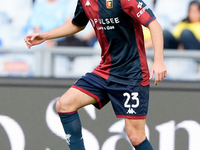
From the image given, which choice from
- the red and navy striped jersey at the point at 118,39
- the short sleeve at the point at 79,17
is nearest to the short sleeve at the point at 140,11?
the red and navy striped jersey at the point at 118,39

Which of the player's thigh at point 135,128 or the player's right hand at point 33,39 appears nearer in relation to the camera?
the player's thigh at point 135,128

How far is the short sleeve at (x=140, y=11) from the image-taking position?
2734 mm

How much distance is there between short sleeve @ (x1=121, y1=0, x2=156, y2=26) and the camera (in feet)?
8.97

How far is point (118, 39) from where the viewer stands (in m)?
2.97

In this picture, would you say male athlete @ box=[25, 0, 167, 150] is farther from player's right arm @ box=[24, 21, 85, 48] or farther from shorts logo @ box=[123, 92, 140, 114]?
player's right arm @ box=[24, 21, 85, 48]

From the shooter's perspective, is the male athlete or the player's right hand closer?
the male athlete

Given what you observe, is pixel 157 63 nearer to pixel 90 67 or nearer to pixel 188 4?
pixel 90 67

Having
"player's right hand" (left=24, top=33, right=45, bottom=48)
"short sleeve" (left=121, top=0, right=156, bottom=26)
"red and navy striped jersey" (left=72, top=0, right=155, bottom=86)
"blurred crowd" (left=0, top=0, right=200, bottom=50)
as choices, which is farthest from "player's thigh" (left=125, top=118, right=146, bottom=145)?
"blurred crowd" (left=0, top=0, right=200, bottom=50)

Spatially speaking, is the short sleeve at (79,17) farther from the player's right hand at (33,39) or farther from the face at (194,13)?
the face at (194,13)

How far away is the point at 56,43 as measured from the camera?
5.71 metres

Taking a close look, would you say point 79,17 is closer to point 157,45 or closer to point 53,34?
point 53,34

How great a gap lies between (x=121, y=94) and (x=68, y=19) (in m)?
3.01

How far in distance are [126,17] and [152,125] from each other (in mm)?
1340

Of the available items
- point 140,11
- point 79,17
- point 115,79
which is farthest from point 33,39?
point 140,11
